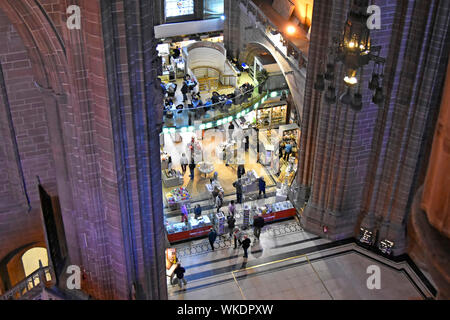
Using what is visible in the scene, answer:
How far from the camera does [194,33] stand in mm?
31906

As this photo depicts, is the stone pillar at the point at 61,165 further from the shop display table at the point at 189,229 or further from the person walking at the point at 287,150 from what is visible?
the person walking at the point at 287,150

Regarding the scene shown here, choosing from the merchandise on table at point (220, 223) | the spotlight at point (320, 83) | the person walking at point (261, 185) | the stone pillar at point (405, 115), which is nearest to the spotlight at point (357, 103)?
the spotlight at point (320, 83)

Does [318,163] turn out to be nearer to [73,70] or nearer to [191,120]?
[191,120]

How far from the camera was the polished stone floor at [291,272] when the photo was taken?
56.6ft

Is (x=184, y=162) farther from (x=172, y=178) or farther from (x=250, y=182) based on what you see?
(x=250, y=182)

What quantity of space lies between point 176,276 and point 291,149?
9.75 meters

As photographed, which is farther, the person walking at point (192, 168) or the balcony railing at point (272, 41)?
the person walking at point (192, 168)

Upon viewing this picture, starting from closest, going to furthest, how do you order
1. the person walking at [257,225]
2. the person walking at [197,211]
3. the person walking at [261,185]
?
the person walking at [257,225] → the person walking at [197,211] → the person walking at [261,185]

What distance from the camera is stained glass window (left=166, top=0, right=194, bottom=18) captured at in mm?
31438

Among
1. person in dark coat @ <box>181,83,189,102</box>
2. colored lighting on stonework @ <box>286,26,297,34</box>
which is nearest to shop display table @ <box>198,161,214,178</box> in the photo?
person in dark coat @ <box>181,83,189,102</box>

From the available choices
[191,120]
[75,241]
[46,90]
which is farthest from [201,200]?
[46,90]

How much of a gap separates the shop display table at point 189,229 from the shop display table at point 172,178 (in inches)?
156

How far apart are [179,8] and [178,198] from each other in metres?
14.4

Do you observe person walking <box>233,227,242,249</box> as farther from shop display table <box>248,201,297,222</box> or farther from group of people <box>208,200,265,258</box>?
shop display table <box>248,201,297,222</box>
